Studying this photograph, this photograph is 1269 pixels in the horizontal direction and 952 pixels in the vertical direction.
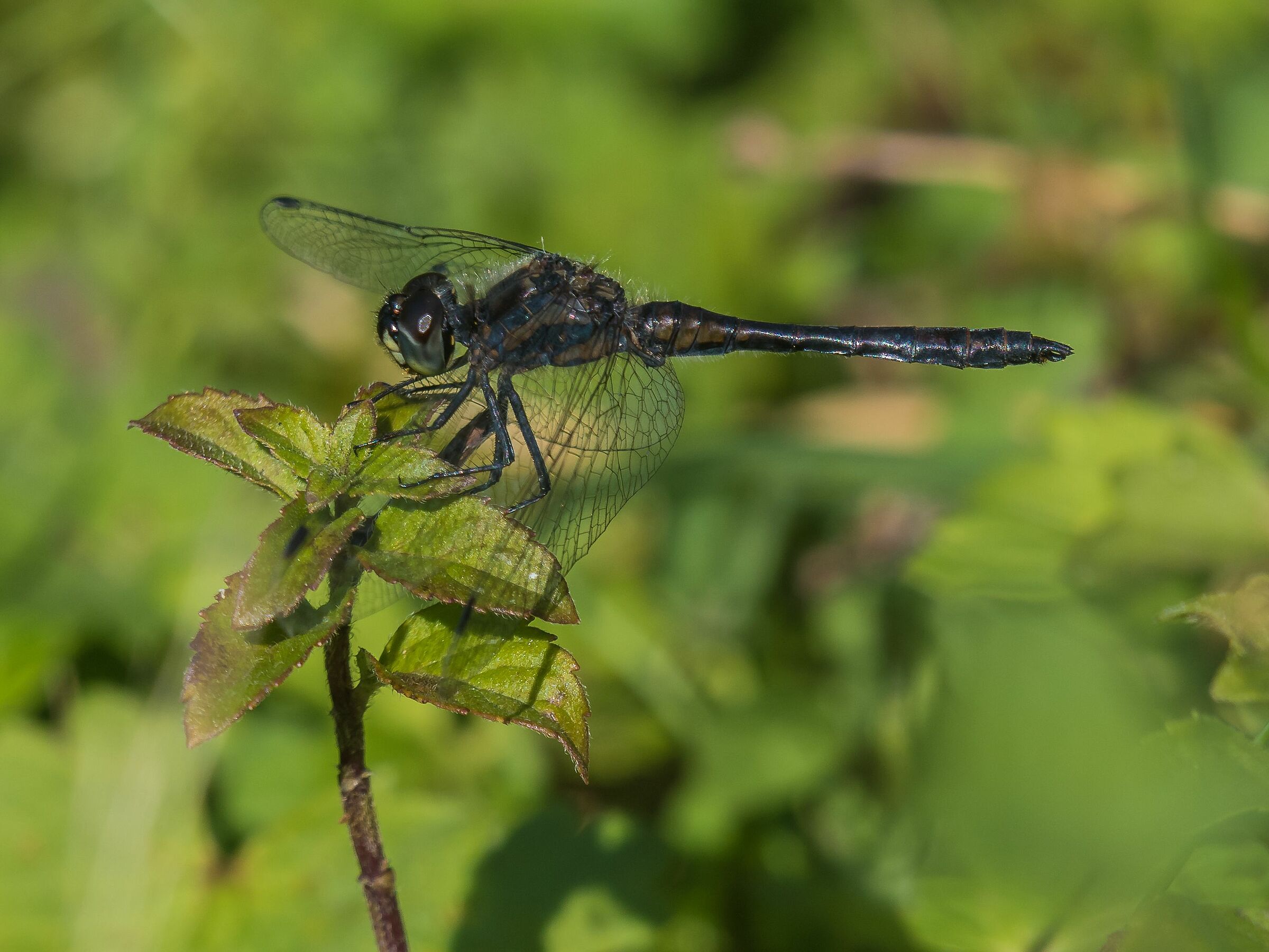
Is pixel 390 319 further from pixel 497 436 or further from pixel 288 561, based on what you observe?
pixel 288 561

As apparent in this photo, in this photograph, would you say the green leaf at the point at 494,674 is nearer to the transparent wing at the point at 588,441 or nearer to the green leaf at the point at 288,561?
the green leaf at the point at 288,561

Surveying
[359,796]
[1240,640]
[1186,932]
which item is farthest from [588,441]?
[1186,932]

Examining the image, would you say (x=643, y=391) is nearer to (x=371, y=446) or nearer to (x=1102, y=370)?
(x=371, y=446)

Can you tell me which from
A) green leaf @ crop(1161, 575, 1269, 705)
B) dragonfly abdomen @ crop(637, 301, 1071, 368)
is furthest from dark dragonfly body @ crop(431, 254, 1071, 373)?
green leaf @ crop(1161, 575, 1269, 705)

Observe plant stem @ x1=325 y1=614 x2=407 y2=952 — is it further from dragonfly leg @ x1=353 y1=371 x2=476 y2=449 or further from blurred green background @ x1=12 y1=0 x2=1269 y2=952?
blurred green background @ x1=12 y1=0 x2=1269 y2=952

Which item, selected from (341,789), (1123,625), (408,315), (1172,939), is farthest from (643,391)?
(1172,939)
